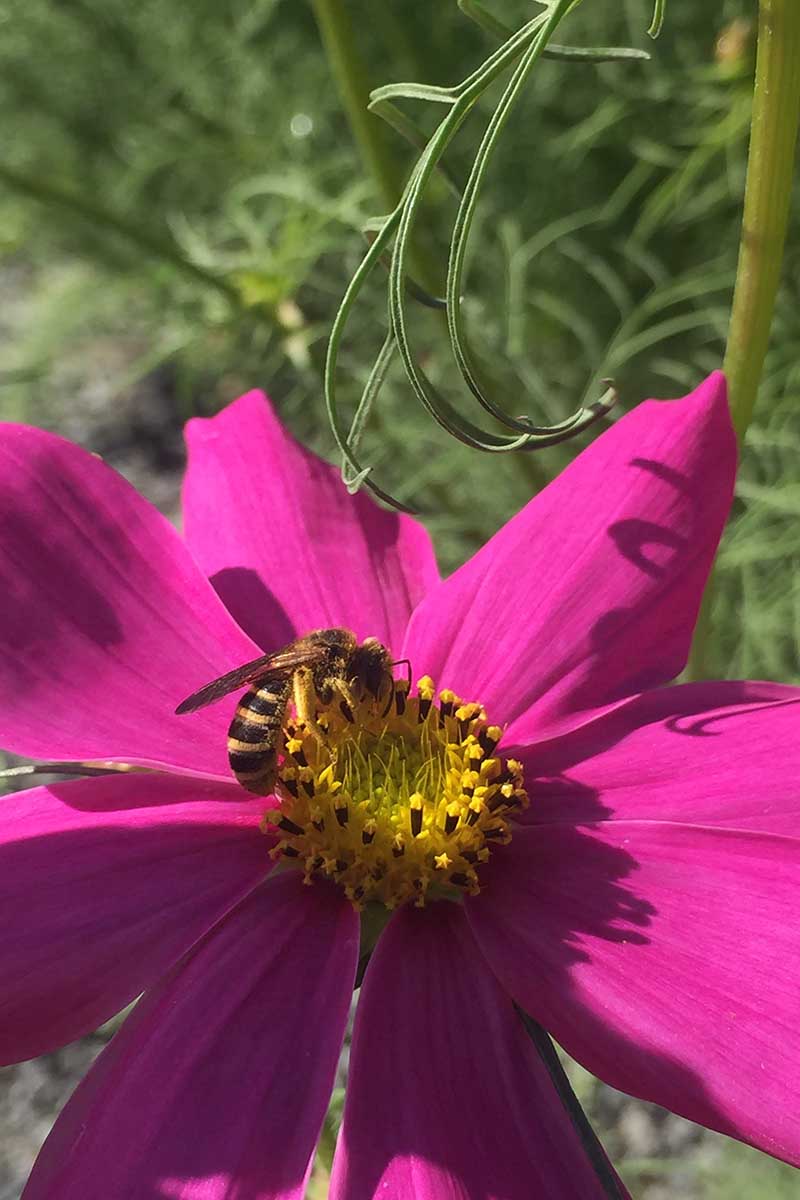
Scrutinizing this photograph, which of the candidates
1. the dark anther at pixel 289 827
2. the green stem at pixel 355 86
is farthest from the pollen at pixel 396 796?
the green stem at pixel 355 86

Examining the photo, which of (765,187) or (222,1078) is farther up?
(765,187)

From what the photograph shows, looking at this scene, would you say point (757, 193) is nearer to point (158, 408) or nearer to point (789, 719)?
point (789, 719)

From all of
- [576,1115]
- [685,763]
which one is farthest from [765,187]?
[576,1115]

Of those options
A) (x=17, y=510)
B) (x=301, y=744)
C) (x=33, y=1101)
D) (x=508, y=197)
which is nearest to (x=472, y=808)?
(x=301, y=744)

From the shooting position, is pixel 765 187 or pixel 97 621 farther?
pixel 97 621

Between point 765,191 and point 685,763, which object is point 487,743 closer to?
point 685,763

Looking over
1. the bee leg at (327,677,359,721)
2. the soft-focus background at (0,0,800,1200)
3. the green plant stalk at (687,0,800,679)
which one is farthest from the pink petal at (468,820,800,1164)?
the soft-focus background at (0,0,800,1200)
